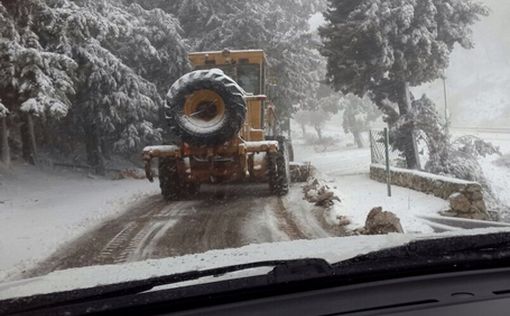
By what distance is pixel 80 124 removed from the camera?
17.0 metres

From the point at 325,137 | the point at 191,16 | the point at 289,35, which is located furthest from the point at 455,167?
the point at 325,137

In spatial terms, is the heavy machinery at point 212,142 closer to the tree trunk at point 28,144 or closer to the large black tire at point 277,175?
the large black tire at point 277,175

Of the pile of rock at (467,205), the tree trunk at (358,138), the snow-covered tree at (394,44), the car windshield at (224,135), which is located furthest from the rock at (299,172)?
the tree trunk at (358,138)

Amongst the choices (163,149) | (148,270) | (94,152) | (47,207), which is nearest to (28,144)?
(94,152)

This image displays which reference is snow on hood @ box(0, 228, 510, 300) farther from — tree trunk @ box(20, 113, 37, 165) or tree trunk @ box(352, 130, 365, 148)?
tree trunk @ box(352, 130, 365, 148)

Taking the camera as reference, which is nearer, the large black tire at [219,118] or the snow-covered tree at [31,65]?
the large black tire at [219,118]

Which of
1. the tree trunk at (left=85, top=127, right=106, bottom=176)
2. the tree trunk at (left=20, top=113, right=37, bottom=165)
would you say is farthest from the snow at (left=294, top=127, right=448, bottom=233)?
the tree trunk at (left=20, top=113, right=37, bottom=165)

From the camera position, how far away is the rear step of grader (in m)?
8.61

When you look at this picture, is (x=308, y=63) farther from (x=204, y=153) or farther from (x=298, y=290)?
(x=298, y=290)

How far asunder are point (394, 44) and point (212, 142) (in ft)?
27.0

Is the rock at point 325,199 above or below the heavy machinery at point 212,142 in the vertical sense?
below

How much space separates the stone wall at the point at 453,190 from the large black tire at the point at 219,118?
3.67 meters

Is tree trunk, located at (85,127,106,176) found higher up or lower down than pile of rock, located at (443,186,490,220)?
higher up

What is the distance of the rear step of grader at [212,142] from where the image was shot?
8.61 m
